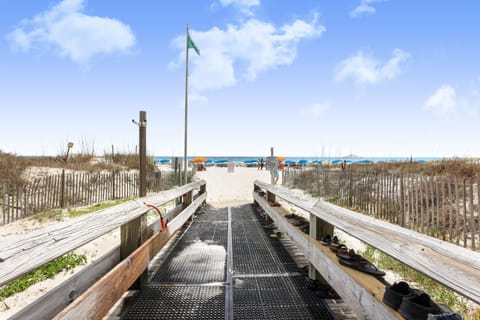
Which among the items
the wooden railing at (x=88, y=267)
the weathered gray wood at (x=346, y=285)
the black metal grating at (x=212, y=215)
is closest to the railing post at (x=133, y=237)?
the wooden railing at (x=88, y=267)

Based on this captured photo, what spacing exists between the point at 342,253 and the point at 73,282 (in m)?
2.30

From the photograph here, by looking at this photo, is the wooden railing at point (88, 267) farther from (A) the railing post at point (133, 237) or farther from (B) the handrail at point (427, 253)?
(B) the handrail at point (427, 253)

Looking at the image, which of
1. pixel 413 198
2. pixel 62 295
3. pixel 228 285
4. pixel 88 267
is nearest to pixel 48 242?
pixel 62 295

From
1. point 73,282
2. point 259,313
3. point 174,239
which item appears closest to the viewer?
point 73,282

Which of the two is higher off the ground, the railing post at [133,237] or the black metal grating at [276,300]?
the railing post at [133,237]

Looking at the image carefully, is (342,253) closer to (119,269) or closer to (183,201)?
(119,269)

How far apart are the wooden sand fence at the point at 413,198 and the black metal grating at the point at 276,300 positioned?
402 cm

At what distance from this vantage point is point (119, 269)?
90.7 inches

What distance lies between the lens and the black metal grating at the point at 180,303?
2672mm

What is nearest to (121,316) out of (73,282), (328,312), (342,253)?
(73,282)

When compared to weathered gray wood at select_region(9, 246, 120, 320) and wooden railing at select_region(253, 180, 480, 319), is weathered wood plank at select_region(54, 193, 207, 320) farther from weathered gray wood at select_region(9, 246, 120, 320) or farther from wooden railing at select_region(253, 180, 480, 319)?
wooden railing at select_region(253, 180, 480, 319)

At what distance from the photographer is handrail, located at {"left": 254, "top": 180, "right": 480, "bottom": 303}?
1264mm

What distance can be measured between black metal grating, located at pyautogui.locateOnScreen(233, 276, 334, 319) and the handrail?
1.04m

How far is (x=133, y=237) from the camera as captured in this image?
2.96m
